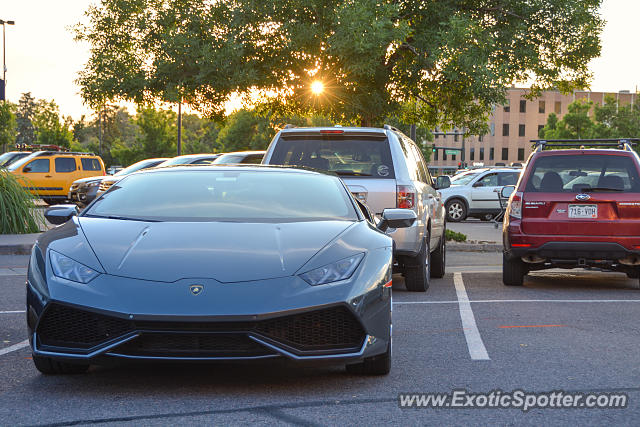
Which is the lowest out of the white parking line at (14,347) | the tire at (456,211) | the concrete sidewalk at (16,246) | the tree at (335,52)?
the tire at (456,211)

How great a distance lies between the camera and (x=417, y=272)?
10.3 m

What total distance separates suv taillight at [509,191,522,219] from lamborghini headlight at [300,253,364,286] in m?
5.98

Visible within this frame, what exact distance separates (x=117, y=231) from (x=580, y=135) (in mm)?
86665

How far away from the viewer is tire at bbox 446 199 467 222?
29.2 m

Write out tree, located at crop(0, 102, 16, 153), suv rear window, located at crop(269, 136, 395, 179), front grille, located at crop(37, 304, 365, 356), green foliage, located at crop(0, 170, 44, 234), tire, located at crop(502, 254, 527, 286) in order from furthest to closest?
tree, located at crop(0, 102, 16, 153), green foliage, located at crop(0, 170, 44, 234), tire, located at crop(502, 254, 527, 286), suv rear window, located at crop(269, 136, 395, 179), front grille, located at crop(37, 304, 365, 356)

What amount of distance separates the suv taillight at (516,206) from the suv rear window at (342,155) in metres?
1.86

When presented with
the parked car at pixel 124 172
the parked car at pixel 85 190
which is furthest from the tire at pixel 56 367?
the parked car at pixel 85 190

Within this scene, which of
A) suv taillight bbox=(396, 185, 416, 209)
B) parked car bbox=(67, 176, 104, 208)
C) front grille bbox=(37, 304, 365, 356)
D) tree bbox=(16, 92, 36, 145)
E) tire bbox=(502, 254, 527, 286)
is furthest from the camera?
tree bbox=(16, 92, 36, 145)

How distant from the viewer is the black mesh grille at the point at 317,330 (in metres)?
4.91

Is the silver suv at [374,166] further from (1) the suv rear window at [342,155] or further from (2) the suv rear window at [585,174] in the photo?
(2) the suv rear window at [585,174]

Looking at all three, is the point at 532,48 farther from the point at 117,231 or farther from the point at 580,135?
the point at 580,135

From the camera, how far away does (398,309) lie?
8922 mm

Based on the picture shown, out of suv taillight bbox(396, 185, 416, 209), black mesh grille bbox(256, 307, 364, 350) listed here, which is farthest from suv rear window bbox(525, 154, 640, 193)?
black mesh grille bbox(256, 307, 364, 350)

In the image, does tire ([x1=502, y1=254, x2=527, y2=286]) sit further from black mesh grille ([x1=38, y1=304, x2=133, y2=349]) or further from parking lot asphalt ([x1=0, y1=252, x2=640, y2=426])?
black mesh grille ([x1=38, y1=304, x2=133, y2=349])
